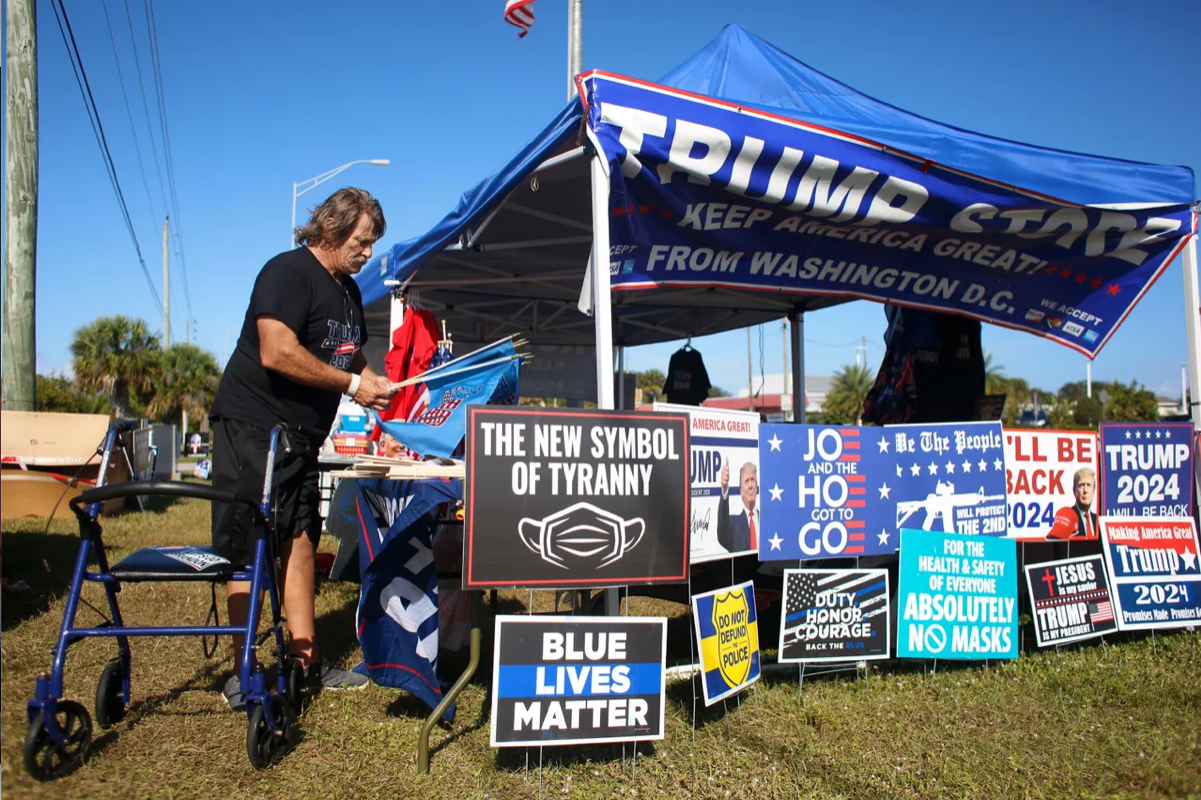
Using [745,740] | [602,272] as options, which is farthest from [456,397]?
[745,740]

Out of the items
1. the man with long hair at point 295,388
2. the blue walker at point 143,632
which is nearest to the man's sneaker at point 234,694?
the man with long hair at point 295,388

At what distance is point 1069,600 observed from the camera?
4.50m

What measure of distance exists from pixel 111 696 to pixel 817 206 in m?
3.61

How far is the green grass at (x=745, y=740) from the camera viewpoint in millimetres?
2721

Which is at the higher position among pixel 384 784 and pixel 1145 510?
pixel 1145 510

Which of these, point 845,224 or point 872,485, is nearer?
point 872,485

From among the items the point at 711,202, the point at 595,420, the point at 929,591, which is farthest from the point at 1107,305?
the point at 595,420

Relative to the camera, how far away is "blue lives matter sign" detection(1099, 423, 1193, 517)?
4.70 m

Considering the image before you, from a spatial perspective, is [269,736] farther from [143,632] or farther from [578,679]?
[578,679]

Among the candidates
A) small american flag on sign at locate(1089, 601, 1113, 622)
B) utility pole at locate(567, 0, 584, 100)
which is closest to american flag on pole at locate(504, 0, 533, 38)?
utility pole at locate(567, 0, 584, 100)

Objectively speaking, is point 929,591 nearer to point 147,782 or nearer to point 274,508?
point 274,508

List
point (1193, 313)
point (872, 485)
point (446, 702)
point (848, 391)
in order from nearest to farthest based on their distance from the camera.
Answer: point (446, 702)
point (872, 485)
point (1193, 313)
point (848, 391)

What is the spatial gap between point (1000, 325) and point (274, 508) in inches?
175

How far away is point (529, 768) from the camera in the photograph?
300 centimetres
